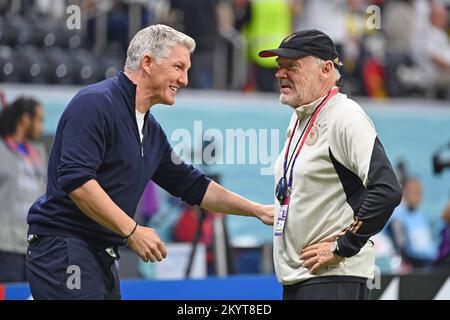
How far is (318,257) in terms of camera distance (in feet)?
16.8

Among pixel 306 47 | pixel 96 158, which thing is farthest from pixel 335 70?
pixel 96 158

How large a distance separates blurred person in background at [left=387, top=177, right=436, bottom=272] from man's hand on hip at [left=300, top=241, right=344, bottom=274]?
663cm

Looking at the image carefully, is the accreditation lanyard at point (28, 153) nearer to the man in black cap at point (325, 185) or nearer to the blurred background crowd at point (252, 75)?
the blurred background crowd at point (252, 75)

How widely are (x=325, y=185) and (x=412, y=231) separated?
23.0 feet

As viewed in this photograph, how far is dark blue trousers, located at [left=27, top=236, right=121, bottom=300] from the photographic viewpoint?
5270 mm

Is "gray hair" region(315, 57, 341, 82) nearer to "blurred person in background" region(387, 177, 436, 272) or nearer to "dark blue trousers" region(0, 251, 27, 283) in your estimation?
"dark blue trousers" region(0, 251, 27, 283)

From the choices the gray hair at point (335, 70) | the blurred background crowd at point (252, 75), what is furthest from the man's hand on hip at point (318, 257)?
the blurred background crowd at point (252, 75)

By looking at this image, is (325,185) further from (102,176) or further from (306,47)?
(102,176)

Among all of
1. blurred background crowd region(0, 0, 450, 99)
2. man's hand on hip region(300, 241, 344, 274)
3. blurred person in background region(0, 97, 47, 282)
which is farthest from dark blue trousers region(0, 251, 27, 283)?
man's hand on hip region(300, 241, 344, 274)

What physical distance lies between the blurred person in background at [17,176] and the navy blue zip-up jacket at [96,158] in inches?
125

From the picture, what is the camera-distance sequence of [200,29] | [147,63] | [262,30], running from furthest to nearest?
[262,30] → [200,29] → [147,63]

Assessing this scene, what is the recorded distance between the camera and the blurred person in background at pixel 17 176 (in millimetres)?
8586

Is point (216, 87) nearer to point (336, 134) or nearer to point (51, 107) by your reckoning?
point (51, 107)

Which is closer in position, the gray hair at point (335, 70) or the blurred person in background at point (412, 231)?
the gray hair at point (335, 70)
